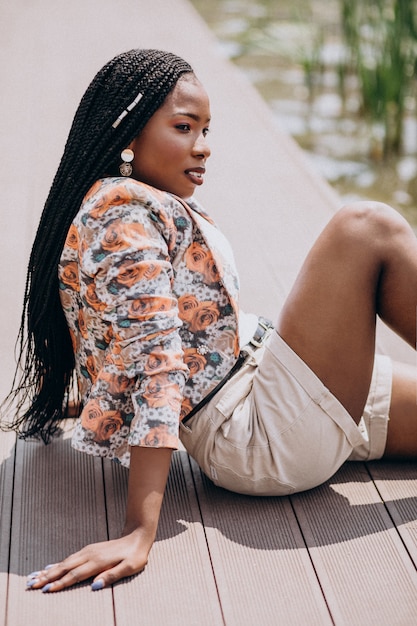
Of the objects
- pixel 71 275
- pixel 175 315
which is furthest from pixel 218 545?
pixel 71 275

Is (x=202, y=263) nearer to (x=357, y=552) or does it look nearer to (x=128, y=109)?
(x=128, y=109)

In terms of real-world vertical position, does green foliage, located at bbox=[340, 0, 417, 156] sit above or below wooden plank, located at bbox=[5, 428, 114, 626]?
above

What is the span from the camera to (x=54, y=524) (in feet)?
6.38

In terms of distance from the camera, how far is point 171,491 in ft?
6.77

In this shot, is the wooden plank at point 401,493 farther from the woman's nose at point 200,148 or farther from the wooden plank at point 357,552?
the woman's nose at point 200,148

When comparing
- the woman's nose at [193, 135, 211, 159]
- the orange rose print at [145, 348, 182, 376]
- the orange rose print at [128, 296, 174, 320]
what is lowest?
the orange rose print at [145, 348, 182, 376]

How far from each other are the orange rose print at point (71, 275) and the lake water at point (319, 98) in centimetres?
295

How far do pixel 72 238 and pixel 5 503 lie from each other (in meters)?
0.57

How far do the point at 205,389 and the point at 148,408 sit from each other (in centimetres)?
20

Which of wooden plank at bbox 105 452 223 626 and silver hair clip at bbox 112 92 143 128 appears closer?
wooden plank at bbox 105 452 223 626

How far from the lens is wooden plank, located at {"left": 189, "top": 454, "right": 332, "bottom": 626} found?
1.73 meters

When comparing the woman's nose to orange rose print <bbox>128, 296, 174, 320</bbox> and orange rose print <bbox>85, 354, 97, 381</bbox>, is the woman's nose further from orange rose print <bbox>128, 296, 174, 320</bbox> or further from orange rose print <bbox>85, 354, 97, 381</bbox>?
orange rose print <bbox>85, 354, 97, 381</bbox>

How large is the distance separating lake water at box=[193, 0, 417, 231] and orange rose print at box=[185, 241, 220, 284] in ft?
9.44

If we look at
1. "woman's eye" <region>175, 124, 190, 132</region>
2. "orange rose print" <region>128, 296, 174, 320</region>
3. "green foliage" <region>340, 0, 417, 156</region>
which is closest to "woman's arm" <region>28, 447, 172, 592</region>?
"orange rose print" <region>128, 296, 174, 320</region>
